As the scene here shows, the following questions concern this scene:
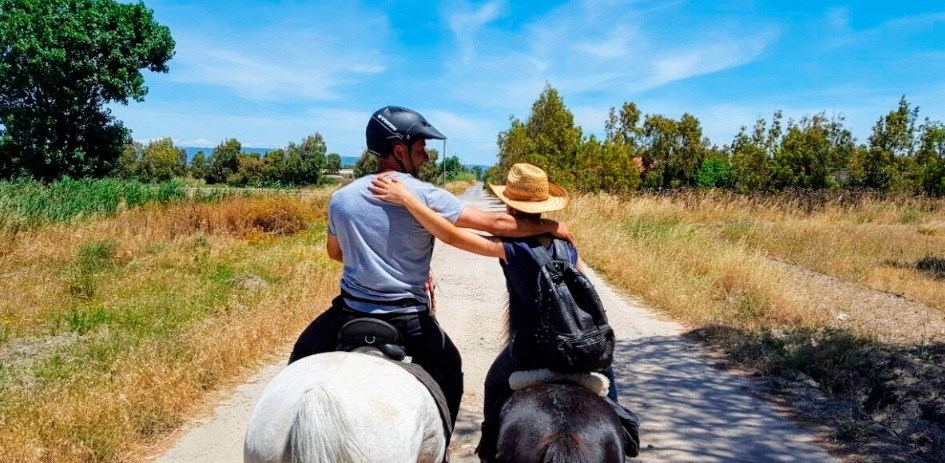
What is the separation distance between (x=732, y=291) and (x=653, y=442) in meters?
6.69

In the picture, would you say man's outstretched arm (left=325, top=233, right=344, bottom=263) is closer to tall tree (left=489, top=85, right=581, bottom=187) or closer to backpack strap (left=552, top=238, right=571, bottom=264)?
backpack strap (left=552, top=238, right=571, bottom=264)

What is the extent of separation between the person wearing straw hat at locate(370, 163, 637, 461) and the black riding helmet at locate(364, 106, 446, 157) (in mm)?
216

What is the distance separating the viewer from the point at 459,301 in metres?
10.3

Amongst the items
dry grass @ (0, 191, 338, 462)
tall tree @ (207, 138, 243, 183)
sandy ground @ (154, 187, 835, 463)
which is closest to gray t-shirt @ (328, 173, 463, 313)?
sandy ground @ (154, 187, 835, 463)

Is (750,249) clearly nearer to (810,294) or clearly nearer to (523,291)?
(810,294)

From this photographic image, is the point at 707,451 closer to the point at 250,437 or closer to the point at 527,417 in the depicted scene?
the point at 527,417

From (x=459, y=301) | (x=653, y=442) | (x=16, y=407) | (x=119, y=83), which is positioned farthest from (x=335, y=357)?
(x=119, y=83)

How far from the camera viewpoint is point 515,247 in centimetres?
294

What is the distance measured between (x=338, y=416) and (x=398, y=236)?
0.97m

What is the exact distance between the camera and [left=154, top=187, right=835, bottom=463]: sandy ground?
4.55 metres

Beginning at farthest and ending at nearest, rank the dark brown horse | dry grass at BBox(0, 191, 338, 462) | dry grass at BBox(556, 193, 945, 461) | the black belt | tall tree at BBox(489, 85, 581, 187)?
tall tree at BBox(489, 85, 581, 187), dry grass at BBox(556, 193, 945, 461), dry grass at BBox(0, 191, 338, 462), the black belt, the dark brown horse

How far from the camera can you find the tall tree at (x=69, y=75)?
30.0 metres

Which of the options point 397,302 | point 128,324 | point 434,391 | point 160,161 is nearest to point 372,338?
point 397,302

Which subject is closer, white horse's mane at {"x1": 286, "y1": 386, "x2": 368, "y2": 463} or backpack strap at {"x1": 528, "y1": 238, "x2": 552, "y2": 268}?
white horse's mane at {"x1": 286, "y1": 386, "x2": 368, "y2": 463}
